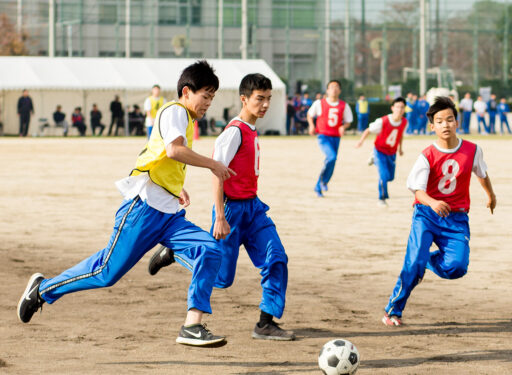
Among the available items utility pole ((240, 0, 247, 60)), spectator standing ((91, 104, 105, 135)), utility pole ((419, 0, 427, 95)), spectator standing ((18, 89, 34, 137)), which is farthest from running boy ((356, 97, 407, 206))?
utility pole ((419, 0, 427, 95))

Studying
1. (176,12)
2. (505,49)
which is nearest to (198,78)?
(505,49)

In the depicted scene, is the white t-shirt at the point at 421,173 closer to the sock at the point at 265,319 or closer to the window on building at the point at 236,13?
the sock at the point at 265,319

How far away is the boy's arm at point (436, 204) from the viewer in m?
6.16

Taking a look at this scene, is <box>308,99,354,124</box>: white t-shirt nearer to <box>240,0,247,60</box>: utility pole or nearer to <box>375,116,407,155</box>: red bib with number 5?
<box>375,116,407,155</box>: red bib with number 5

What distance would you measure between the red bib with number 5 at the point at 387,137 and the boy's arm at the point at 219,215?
27.5 ft

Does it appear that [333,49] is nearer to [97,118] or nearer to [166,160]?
[97,118]

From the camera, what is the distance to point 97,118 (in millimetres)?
36875

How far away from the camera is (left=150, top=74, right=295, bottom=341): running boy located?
6.08 metres

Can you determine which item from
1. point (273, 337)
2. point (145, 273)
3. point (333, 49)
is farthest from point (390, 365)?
point (333, 49)

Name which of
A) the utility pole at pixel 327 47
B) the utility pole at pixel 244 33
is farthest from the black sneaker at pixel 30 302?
the utility pole at pixel 327 47

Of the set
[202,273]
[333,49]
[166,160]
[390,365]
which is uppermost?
[333,49]

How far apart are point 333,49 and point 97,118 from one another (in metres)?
22.3

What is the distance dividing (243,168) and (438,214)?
4.50 ft

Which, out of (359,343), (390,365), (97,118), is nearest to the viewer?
(390,365)
